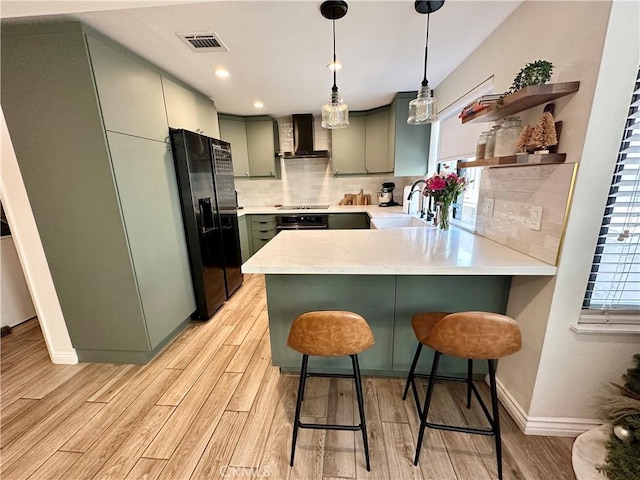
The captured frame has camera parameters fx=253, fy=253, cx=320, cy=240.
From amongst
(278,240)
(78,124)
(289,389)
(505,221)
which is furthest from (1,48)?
(505,221)

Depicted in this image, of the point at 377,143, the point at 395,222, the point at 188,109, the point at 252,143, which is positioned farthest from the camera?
the point at 252,143

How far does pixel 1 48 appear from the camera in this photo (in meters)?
1.52

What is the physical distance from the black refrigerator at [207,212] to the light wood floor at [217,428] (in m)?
0.77

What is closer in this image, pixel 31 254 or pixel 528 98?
pixel 528 98

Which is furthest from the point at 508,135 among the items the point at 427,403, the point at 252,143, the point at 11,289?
the point at 11,289

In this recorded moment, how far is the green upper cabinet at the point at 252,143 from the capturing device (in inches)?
152

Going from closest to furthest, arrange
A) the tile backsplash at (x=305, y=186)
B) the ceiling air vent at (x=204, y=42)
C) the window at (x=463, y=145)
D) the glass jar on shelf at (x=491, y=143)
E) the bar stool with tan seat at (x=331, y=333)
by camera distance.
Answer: the bar stool with tan seat at (x=331, y=333)
the glass jar on shelf at (x=491, y=143)
the ceiling air vent at (x=204, y=42)
the window at (x=463, y=145)
the tile backsplash at (x=305, y=186)

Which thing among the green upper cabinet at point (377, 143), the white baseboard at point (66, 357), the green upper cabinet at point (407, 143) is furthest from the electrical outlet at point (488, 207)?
the white baseboard at point (66, 357)

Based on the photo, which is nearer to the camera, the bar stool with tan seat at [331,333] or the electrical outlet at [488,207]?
the bar stool with tan seat at [331,333]

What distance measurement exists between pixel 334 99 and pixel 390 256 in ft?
3.40

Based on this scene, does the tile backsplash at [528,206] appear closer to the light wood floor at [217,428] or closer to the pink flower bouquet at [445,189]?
the pink flower bouquet at [445,189]

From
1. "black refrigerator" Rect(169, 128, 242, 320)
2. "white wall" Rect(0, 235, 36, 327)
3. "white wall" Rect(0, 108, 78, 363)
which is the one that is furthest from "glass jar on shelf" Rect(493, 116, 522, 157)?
"white wall" Rect(0, 235, 36, 327)

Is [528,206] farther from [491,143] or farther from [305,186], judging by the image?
[305,186]

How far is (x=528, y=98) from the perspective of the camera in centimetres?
116
